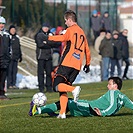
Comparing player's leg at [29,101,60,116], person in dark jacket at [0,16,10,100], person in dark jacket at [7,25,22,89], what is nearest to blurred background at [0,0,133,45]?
person in dark jacket at [7,25,22,89]

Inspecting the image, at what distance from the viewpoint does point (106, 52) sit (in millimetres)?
25688

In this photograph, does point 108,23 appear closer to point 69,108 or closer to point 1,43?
point 1,43

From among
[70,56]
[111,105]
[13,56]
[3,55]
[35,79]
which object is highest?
[70,56]

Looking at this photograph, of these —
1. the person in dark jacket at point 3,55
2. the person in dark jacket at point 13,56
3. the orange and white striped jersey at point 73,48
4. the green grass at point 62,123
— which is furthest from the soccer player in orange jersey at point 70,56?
the person in dark jacket at point 13,56

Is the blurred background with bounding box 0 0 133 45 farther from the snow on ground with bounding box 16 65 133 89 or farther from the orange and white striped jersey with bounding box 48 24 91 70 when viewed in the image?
the orange and white striped jersey with bounding box 48 24 91 70

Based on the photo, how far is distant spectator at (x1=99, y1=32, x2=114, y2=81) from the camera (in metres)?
25.6

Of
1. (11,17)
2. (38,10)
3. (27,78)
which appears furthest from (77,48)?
(38,10)

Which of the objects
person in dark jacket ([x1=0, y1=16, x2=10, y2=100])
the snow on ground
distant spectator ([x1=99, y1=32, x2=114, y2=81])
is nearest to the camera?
person in dark jacket ([x1=0, y1=16, x2=10, y2=100])

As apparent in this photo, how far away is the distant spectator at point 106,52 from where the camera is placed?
25.6 m

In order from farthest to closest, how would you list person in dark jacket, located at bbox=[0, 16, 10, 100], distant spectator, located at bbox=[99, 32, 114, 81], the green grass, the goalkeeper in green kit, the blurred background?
1. the blurred background
2. distant spectator, located at bbox=[99, 32, 114, 81]
3. person in dark jacket, located at bbox=[0, 16, 10, 100]
4. the goalkeeper in green kit
5. the green grass

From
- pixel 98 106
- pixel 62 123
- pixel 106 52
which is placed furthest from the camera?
pixel 106 52

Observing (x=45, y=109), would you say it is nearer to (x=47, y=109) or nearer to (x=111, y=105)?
(x=47, y=109)

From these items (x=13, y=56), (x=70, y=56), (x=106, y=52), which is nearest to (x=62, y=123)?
(x=70, y=56)

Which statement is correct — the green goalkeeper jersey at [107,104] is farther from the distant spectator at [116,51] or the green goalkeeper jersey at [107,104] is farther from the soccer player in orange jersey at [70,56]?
the distant spectator at [116,51]
